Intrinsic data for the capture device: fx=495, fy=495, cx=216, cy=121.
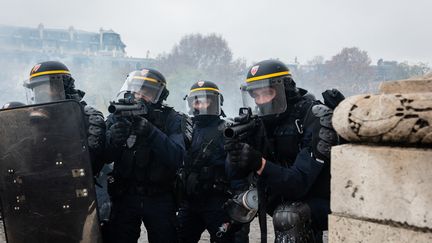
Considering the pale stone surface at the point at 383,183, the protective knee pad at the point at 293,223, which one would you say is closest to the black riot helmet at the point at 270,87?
the protective knee pad at the point at 293,223

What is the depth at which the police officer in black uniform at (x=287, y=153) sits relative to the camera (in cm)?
299

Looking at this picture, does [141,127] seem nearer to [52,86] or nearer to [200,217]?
A: [52,86]

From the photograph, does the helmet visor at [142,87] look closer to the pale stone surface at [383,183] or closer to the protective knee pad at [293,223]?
the protective knee pad at [293,223]

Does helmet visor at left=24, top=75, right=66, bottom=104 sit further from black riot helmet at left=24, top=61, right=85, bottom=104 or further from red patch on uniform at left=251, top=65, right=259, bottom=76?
red patch on uniform at left=251, top=65, right=259, bottom=76

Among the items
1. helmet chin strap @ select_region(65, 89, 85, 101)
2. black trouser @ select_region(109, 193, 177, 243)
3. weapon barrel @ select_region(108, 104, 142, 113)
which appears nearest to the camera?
weapon barrel @ select_region(108, 104, 142, 113)

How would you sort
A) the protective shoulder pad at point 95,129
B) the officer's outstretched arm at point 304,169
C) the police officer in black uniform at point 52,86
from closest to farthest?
the officer's outstretched arm at point 304,169
the protective shoulder pad at point 95,129
the police officer in black uniform at point 52,86

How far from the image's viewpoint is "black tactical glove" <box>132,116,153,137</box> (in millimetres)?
3729

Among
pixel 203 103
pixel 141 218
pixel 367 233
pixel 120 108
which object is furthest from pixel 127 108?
pixel 367 233

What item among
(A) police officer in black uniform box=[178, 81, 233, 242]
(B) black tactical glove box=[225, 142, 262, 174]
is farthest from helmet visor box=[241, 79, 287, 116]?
(A) police officer in black uniform box=[178, 81, 233, 242]

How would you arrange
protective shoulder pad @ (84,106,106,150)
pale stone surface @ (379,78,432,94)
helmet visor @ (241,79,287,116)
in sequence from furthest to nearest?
protective shoulder pad @ (84,106,106,150) → helmet visor @ (241,79,287,116) → pale stone surface @ (379,78,432,94)

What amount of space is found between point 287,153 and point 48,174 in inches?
66.5

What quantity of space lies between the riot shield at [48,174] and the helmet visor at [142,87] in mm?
694

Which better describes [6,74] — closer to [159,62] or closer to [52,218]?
[159,62]

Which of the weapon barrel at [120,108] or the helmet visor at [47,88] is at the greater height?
the helmet visor at [47,88]
